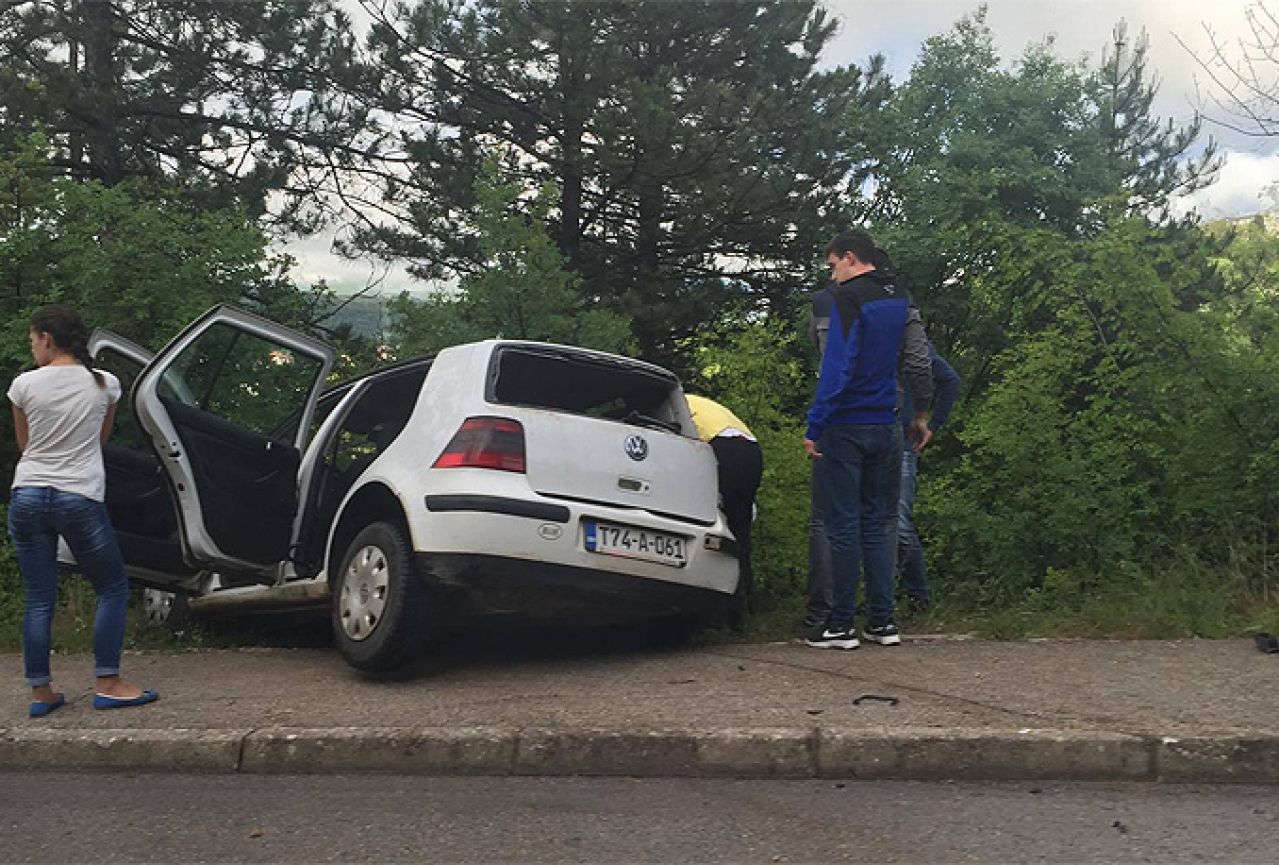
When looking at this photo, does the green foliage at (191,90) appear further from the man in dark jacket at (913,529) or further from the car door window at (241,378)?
the man in dark jacket at (913,529)

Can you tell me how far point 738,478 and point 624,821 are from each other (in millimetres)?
2636

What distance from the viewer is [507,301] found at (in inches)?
344

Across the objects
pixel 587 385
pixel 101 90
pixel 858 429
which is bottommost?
pixel 858 429

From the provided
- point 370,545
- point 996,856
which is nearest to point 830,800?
point 996,856

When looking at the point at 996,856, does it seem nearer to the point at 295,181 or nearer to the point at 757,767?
the point at 757,767

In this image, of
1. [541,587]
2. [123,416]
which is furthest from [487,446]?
[123,416]

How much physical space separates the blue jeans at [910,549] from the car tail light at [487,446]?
2.67 m

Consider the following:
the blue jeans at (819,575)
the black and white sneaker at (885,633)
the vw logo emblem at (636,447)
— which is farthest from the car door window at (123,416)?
the black and white sneaker at (885,633)

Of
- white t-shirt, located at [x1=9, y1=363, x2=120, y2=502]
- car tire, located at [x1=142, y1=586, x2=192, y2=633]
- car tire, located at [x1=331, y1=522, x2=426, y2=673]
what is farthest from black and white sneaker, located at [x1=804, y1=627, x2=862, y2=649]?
car tire, located at [x1=142, y1=586, x2=192, y2=633]

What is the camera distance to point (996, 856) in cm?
312

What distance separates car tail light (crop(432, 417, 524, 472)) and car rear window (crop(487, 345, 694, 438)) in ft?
0.66

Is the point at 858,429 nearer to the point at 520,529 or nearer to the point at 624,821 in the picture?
the point at 520,529

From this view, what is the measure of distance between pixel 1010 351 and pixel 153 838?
6.53 metres

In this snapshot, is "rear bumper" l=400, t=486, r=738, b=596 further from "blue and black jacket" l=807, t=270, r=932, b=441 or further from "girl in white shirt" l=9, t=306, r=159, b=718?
"girl in white shirt" l=9, t=306, r=159, b=718
